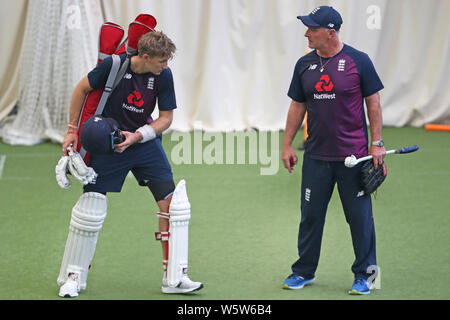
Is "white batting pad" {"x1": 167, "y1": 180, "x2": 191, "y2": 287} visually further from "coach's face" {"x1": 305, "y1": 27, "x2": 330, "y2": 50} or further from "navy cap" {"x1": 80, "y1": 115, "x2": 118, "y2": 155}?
A: "coach's face" {"x1": 305, "y1": 27, "x2": 330, "y2": 50}

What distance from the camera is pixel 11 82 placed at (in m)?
10.1

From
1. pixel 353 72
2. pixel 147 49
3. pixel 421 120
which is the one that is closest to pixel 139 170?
pixel 147 49

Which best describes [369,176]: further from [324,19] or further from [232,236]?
[232,236]

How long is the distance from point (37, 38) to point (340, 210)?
4594 millimetres

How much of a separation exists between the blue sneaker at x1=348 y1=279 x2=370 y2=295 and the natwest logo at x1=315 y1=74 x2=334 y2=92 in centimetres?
126

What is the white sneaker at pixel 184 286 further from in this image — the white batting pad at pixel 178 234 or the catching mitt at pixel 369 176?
the catching mitt at pixel 369 176

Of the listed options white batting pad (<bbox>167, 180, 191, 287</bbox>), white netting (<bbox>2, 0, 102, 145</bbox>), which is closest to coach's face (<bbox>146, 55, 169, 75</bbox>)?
white batting pad (<bbox>167, 180, 191, 287</bbox>)

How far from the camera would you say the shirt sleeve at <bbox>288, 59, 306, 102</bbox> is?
464 centimetres

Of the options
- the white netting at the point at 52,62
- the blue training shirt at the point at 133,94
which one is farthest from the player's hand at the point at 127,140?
the white netting at the point at 52,62

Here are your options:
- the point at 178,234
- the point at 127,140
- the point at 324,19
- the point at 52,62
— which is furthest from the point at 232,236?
the point at 52,62

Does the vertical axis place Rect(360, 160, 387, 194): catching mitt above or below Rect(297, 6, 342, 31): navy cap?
below

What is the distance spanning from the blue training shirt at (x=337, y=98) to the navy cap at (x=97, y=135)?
3.93 ft

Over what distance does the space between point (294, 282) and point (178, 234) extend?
2.84 feet

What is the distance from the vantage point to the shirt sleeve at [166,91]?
4.55 m
